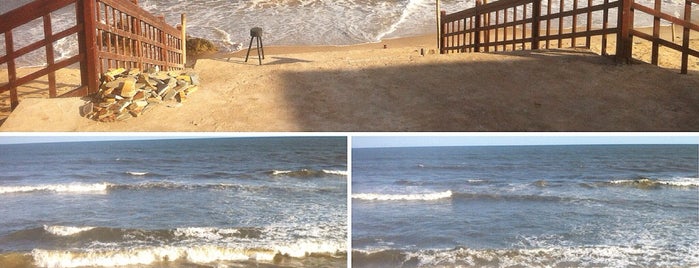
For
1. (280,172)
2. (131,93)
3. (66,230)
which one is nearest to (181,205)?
(66,230)

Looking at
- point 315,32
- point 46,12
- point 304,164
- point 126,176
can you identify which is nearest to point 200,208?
point 126,176

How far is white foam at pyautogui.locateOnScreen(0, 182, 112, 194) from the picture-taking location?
16.4 feet

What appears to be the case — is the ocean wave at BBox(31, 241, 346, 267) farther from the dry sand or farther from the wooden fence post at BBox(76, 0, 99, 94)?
the wooden fence post at BBox(76, 0, 99, 94)

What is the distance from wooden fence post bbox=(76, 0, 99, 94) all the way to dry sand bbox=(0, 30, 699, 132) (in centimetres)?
24

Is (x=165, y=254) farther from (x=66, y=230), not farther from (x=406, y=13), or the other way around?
(x=406, y=13)

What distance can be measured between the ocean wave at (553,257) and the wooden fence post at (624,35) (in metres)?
1.53

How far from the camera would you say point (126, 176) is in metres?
5.57

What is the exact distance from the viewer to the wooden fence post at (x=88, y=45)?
14.9 ft

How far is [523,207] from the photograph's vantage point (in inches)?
221

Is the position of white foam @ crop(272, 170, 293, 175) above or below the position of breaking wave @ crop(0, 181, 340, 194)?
above

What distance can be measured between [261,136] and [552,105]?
6.49 feet

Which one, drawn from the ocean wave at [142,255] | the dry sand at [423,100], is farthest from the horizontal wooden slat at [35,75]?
the ocean wave at [142,255]

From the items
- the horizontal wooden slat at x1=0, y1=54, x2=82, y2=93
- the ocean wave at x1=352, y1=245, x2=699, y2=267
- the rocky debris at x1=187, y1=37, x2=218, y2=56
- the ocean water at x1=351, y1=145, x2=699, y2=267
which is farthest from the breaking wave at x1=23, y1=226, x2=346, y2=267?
the rocky debris at x1=187, y1=37, x2=218, y2=56

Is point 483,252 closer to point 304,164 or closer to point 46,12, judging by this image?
point 304,164
